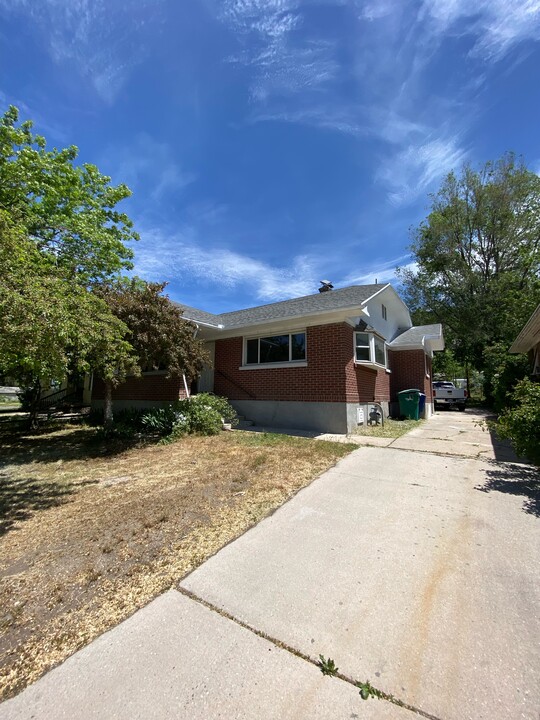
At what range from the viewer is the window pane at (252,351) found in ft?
38.3

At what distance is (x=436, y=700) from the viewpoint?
1.65 meters

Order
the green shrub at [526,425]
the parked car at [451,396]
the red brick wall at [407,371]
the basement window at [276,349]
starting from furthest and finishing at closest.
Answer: the parked car at [451,396]
the red brick wall at [407,371]
the basement window at [276,349]
the green shrub at [526,425]

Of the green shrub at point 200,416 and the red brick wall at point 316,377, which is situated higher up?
the red brick wall at point 316,377

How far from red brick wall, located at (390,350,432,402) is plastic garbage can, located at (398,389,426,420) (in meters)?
1.18

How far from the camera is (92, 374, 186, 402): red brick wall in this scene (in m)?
11.4

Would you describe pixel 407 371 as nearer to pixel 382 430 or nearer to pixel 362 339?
pixel 362 339

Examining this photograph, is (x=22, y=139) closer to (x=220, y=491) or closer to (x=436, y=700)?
(x=220, y=491)

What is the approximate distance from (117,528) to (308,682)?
2.67 meters

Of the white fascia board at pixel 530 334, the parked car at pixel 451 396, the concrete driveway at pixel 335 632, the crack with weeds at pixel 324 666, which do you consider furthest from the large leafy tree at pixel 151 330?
the parked car at pixel 451 396

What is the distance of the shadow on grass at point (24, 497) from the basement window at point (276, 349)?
281 inches

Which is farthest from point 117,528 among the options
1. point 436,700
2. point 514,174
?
point 514,174

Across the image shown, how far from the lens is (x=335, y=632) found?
2.10 metres

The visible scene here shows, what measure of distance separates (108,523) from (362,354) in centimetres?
887

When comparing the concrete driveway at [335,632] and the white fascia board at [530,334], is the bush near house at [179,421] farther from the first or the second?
the white fascia board at [530,334]
